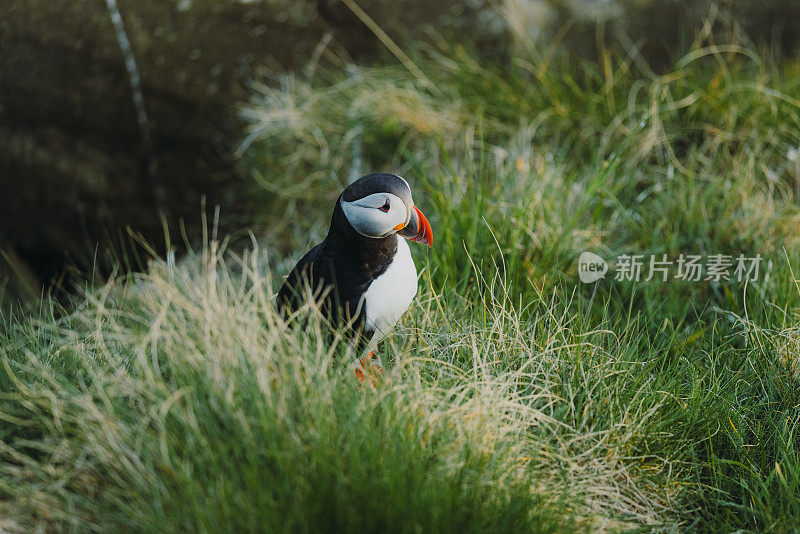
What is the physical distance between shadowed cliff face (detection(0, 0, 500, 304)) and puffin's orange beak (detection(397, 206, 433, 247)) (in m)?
1.89

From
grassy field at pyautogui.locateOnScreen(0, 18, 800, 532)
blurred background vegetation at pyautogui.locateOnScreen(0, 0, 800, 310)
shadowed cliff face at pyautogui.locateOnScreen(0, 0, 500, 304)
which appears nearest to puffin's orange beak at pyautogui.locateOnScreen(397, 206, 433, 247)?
grassy field at pyautogui.locateOnScreen(0, 18, 800, 532)

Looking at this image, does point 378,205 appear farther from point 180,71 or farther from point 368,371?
point 180,71

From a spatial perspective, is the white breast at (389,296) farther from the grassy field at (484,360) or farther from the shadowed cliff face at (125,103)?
Result: the shadowed cliff face at (125,103)

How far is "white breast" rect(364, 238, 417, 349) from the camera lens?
2068 millimetres

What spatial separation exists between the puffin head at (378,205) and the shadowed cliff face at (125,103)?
191 centimetres

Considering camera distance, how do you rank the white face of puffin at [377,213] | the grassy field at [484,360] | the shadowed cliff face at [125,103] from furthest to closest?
the shadowed cliff face at [125,103], the white face of puffin at [377,213], the grassy field at [484,360]

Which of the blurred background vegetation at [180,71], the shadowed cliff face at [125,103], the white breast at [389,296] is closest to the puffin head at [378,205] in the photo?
the white breast at [389,296]

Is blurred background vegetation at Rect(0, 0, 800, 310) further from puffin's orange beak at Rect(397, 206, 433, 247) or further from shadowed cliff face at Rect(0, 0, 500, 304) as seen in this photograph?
puffin's orange beak at Rect(397, 206, 433, 247)

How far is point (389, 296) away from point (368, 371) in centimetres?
21

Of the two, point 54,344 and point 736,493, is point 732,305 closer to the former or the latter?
point 736,493

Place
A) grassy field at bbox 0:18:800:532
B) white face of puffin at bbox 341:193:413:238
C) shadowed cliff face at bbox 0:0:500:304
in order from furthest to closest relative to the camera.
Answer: shadowed cliff face at bbox 0:0:500:304 → white face of puffin at bbox 341:193:413:238 → grassy field at bbox 0:18:800:532

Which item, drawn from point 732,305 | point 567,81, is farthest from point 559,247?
point 567,81

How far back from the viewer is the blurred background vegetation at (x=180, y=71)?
366cm

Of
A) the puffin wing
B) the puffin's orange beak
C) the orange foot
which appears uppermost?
the puffin's orange beak
